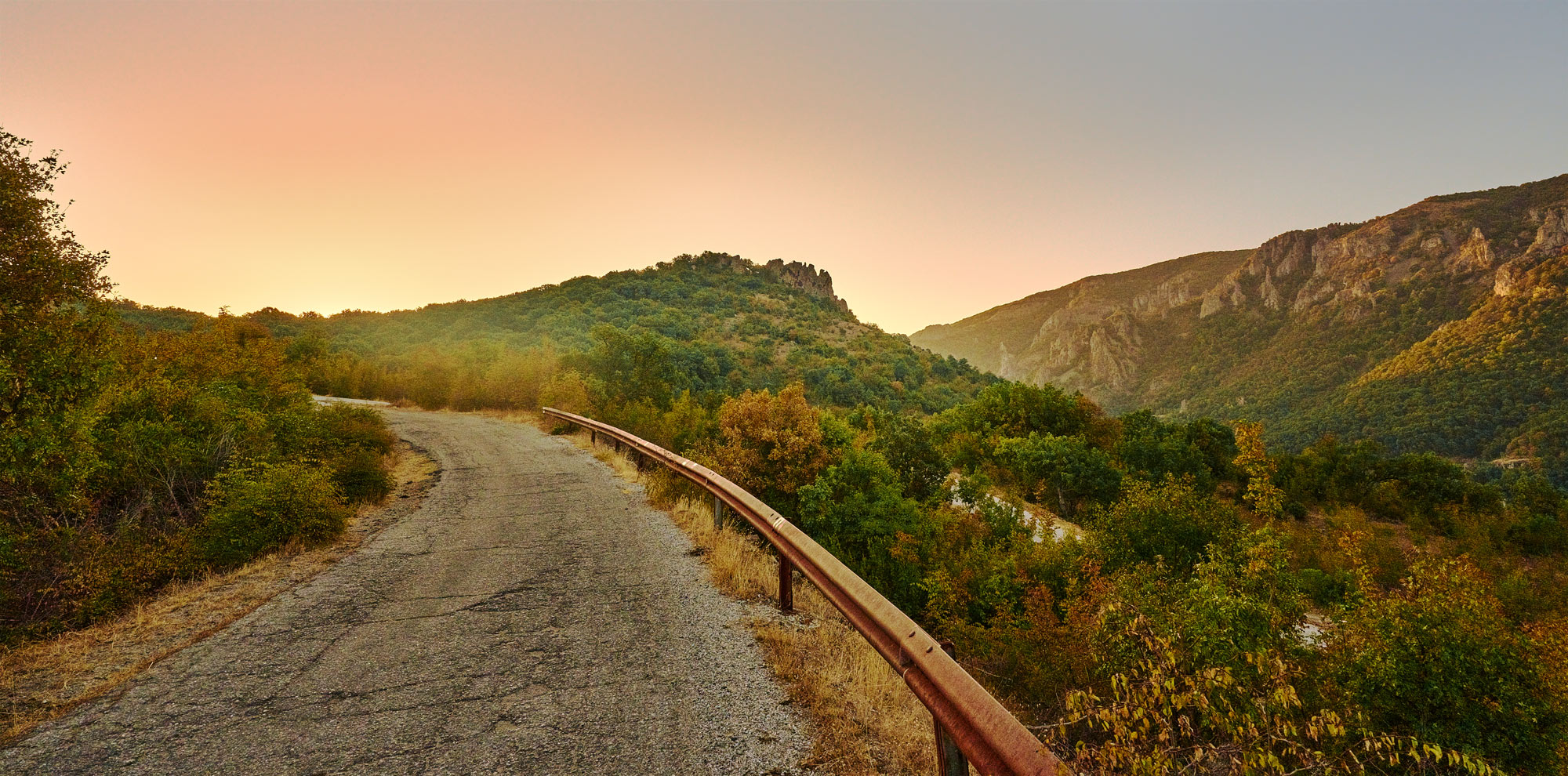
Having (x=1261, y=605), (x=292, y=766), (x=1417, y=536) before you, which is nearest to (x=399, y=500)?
(x=292, y=766)

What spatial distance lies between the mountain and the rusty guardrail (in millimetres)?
73840

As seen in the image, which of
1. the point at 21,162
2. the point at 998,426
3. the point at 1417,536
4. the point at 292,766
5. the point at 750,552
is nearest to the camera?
the point at 292,766

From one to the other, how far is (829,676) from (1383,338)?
117 metres

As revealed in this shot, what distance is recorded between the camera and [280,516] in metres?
6.62

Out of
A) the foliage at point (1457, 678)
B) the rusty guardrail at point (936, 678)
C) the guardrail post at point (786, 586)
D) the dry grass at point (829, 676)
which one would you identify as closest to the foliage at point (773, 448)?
the dry grass at point (829, 676)

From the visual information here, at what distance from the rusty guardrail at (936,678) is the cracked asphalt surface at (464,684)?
0.66 meters

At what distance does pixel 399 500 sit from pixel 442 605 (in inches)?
210

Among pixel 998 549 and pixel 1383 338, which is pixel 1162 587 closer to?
pixel 998 549

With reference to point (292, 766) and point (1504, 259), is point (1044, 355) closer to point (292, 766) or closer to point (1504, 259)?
point (1504, 259)

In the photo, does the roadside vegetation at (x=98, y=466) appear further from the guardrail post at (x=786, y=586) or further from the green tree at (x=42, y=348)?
the guardrail post at (x=786, y=586)

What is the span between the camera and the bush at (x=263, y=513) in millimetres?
6219

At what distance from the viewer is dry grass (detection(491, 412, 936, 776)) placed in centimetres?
286

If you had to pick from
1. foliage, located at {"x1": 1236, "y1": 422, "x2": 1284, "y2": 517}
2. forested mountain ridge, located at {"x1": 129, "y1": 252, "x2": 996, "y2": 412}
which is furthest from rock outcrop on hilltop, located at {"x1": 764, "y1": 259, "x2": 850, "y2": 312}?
foliage, located at {"x1": 1236, "y1": 422, "x2": 1284, "y2": 517}

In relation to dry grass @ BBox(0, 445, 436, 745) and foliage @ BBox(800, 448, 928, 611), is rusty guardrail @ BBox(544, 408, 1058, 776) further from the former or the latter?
dry grass @ BBox(0, 445, 436, 745)
